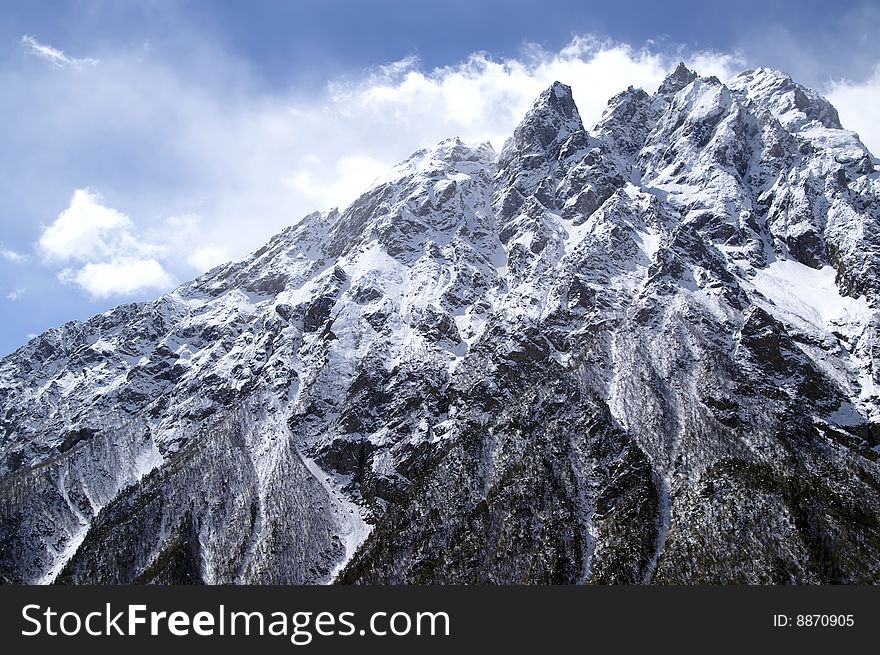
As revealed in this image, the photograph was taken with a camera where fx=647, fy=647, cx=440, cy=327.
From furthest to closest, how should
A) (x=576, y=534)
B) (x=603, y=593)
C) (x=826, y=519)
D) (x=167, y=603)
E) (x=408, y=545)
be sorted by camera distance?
1. (x=408, y=545)
2. (x=576, y=534)
3. (x=826, y=519)
4. (x=603, y=593)
5. (x=167, y=603)

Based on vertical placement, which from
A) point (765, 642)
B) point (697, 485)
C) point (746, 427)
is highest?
point (746, 427)

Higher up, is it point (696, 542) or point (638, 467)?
point (638, 467)

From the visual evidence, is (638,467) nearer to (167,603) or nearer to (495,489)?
(495,489)

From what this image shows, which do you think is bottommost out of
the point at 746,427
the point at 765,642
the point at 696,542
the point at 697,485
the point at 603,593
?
the point at 765,642

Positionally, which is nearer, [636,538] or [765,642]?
[765,642]

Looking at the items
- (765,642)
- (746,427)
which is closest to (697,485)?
(746,427)

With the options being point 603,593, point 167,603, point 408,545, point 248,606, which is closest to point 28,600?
point 167,603

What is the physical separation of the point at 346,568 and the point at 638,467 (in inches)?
3684

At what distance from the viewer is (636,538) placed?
173 m

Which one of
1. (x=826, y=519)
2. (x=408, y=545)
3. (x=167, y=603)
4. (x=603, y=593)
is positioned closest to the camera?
(x=167, y=603)

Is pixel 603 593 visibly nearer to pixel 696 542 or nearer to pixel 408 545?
pixel 696 542

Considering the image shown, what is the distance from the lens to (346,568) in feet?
650

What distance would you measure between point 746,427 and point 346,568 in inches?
5122

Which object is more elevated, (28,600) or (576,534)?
(576,534)
